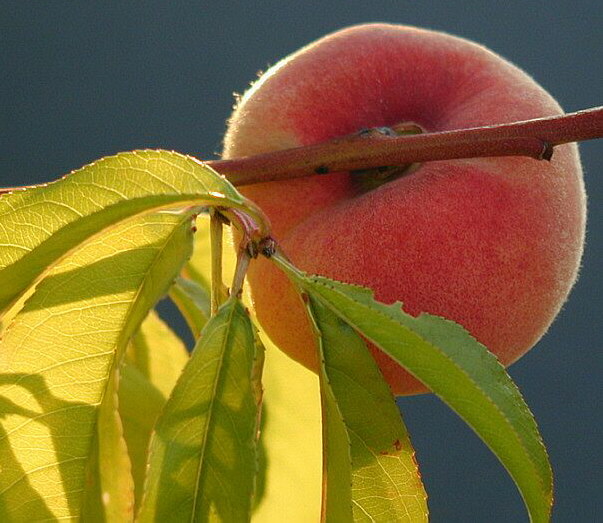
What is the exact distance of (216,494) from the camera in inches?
13.5

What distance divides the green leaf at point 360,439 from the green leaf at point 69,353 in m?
0.08

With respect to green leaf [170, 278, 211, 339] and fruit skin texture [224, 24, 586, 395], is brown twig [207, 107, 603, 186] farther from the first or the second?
green leaf [170, 278, 211, 339]

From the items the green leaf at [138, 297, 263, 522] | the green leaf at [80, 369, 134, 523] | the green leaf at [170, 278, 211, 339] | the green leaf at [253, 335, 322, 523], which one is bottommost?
the green leaf at [253, 335, 322, 523]

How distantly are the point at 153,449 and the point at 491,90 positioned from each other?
0.26 m

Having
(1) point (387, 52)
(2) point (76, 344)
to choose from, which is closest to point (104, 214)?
(2) point (76, 344)

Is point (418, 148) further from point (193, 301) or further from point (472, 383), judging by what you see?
point (193, 301)

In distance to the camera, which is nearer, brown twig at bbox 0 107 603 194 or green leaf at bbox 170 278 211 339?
brown twig at bbox 0 107 603 194

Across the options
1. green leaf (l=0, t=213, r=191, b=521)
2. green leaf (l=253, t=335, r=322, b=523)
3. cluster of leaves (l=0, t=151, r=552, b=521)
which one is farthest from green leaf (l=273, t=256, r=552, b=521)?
green leaf (l=253, t=335, r=322, b=523)

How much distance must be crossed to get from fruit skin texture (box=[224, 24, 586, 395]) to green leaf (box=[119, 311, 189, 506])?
10 cm

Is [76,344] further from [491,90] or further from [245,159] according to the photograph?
[491,90]

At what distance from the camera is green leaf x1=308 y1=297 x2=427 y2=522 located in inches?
14.2

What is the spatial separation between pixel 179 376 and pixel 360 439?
0.08 meters

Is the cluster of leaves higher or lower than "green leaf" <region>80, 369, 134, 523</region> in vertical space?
higher

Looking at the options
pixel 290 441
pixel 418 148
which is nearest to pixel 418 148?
pixel 418 148
